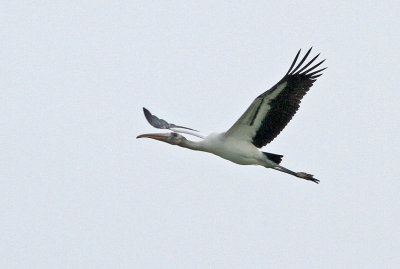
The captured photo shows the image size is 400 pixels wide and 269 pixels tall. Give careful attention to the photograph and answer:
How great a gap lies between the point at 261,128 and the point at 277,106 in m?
0.74

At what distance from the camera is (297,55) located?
995 inches

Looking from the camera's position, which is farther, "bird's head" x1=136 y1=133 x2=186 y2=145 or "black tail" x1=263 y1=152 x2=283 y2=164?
"bird's head" x1=136 y1=133 x2=186 y2=145

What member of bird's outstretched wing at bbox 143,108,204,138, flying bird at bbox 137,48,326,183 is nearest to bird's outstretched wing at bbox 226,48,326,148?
flying bird at bbox 137,48,326,183

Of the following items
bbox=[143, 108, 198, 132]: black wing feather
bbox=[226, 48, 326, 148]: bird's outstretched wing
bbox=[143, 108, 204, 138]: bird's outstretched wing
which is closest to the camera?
bbox=[226, 48, 326, 148]: bird's outstretched wing

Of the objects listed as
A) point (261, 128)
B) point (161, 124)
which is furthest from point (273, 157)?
point (161, 124)

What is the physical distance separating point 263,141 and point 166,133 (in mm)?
2320

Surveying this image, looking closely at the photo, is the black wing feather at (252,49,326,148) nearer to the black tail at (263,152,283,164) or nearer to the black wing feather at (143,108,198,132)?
the black tail at (263,152,283,164)

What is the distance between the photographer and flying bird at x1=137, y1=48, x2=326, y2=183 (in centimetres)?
2533

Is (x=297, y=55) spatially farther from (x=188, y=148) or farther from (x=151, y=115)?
(x=151, y=115)

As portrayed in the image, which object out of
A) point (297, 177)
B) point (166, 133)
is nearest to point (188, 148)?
point (166, 133)

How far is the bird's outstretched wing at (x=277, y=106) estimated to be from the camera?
82.8 ft

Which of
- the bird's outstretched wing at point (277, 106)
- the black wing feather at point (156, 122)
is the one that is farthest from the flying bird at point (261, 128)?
the black wing feather at point (156, 122)

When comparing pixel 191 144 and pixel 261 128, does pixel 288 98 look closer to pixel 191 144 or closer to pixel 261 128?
pixel 261 128

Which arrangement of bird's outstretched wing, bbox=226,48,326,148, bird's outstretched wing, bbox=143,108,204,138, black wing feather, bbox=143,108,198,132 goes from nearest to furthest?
bird's outstretched wing, bbox=226,48,326,148 < bird's outstretched wing, bbox=143,108,204,138 < black wing feather, bbox=143,108,198,132
